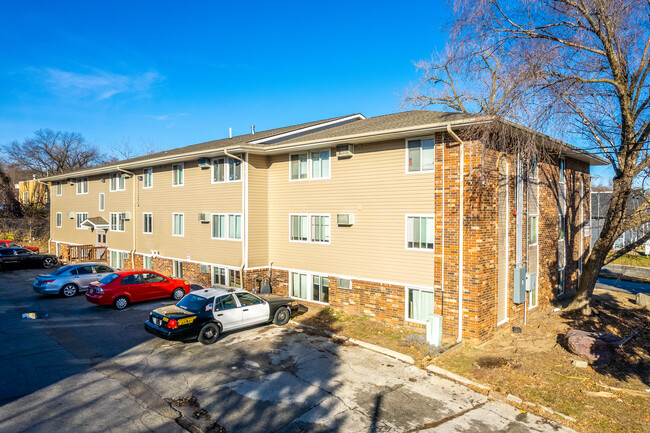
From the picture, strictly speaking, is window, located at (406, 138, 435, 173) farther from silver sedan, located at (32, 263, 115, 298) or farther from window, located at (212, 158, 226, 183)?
silver sedan, located at (32, 263, 115, 298)

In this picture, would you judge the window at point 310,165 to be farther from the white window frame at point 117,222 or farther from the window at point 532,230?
the white window frame at point 117,222

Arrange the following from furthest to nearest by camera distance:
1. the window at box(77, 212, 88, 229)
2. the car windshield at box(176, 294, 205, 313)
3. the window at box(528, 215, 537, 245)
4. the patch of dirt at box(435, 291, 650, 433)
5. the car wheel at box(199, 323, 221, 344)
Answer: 1. the window at box(77, 212, 88, 229)
2. the window at box(528, 215, 537, 245)
3. the car windshield at box(176, 294, 205, 313)
4. the car wheel at box(199, 323, 221, 344)
5. the patch of dirt at box(435, 291, 650, 433)

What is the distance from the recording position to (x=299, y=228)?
16.3 meters

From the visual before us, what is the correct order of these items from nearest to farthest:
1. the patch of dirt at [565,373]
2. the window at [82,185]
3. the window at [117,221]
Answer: the patch of dirt at [565,373] < the window at [117,221] < the window at [82,185]

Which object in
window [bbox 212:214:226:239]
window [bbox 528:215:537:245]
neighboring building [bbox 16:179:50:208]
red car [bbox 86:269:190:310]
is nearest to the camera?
window [bbox 528:215:537:245]

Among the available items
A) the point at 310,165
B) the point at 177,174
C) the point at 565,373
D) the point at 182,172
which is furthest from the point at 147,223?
the point at 565,373

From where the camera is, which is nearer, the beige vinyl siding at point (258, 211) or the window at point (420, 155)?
the window at point (420, 155)

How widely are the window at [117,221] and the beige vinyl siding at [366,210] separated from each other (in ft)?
43.6

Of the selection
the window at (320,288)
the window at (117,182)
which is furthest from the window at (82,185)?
the window at (320,288)

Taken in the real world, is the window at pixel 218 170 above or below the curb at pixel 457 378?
above

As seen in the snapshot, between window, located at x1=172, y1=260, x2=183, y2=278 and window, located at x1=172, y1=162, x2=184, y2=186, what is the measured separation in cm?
414

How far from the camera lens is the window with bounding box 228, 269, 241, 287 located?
16750 millimetres

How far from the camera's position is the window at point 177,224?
20.4 m

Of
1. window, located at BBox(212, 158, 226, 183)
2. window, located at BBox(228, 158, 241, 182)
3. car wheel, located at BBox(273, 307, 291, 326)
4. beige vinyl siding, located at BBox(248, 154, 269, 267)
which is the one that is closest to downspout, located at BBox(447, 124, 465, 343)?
car wheel, located at BBox(273, 307, 291, 326)
